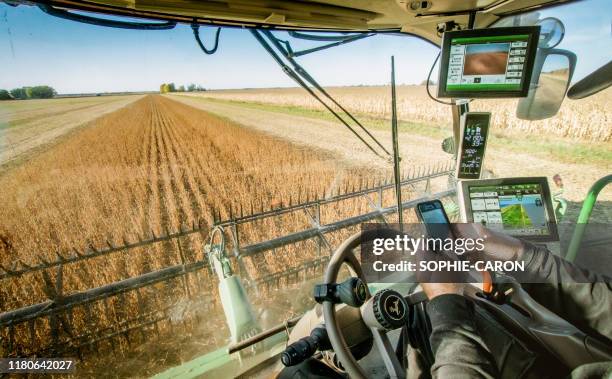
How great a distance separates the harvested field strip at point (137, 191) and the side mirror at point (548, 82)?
284cm

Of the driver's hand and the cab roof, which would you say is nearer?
the driver's hand

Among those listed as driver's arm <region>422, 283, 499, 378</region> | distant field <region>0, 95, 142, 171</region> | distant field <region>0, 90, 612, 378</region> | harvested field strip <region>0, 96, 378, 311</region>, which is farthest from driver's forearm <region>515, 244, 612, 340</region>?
distant field <region>0, 95, 142, 171</region>

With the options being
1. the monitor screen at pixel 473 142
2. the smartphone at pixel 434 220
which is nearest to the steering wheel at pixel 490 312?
the smartphone at pixel 434 220

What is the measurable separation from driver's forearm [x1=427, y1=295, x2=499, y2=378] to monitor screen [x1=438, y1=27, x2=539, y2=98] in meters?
1.30

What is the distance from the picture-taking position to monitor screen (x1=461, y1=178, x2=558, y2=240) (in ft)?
5.72

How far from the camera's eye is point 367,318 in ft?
3.54

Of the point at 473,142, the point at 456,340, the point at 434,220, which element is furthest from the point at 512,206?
the point at 456,340

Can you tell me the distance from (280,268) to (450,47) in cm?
305

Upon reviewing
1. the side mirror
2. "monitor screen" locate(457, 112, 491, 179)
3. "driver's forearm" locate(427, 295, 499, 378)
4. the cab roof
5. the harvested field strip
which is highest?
the cab roof

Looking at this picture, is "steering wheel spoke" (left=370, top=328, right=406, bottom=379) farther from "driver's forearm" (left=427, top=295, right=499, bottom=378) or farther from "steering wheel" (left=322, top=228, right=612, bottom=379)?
"driver's forearm" (left=427, top=295, right=499, bottom=378)

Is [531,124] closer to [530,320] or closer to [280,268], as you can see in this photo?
[280,268]

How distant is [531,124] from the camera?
1150cm

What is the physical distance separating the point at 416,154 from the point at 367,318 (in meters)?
10.5

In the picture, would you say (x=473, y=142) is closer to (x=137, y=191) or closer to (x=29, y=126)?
(x=137, y=191)
